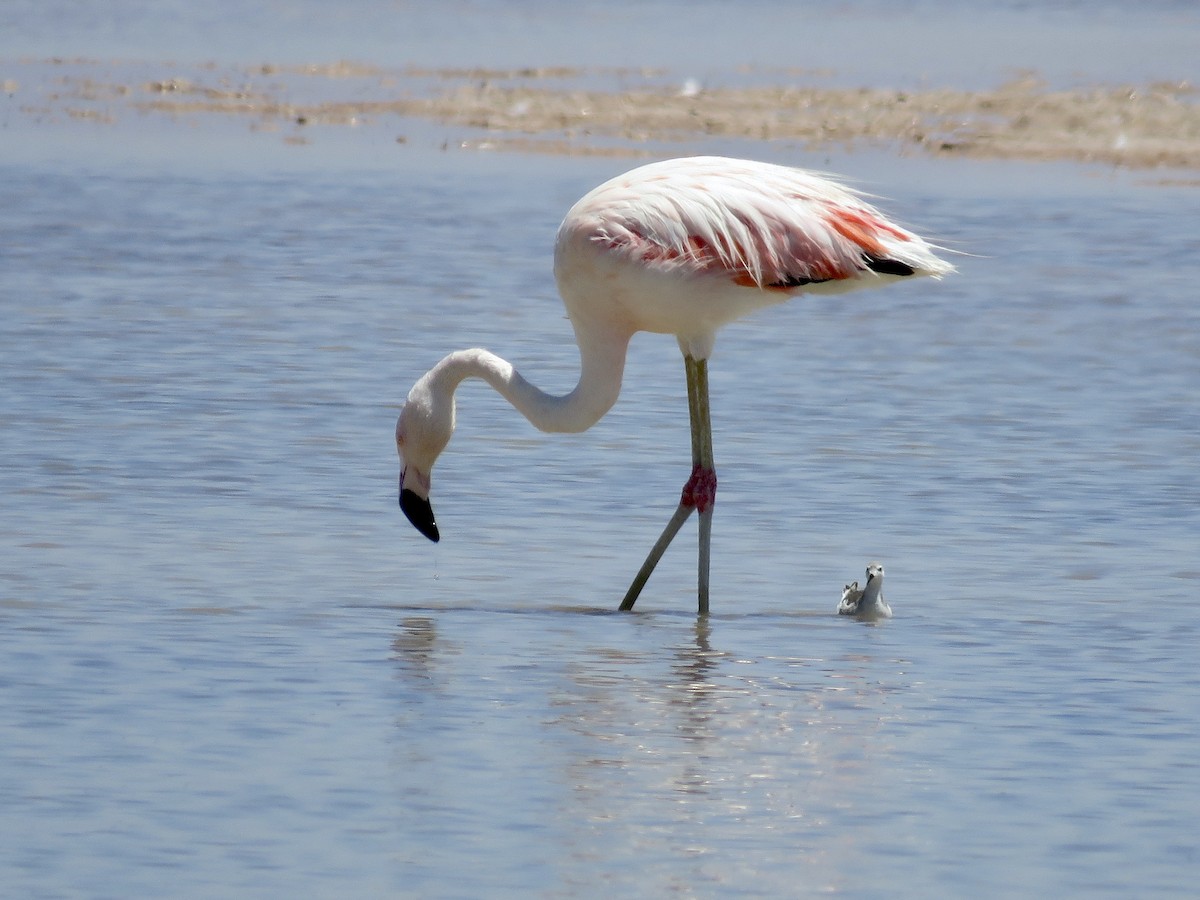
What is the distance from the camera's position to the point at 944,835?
5.27 m

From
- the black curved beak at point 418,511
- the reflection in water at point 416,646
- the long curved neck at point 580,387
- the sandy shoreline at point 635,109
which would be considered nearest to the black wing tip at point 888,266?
the long curved neck at point 580,387

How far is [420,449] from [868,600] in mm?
1552

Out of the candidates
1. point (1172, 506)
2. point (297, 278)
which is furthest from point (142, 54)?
point (1172, 506)

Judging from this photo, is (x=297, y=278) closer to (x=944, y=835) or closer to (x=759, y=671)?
(x=759, y=671)

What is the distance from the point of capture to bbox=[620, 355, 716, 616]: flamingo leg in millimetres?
7555

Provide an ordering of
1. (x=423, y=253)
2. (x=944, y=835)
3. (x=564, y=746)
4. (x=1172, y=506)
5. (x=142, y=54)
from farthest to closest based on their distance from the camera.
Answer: (x=142, y=54), (x=423, y=253), (x=1172, y=506), (x=564, y=746), (x=944, y=835)

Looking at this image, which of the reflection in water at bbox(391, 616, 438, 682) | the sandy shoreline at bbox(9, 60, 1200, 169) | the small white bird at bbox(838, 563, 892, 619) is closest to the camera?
the reflection in water at bbox(391, 616, 438, 682)

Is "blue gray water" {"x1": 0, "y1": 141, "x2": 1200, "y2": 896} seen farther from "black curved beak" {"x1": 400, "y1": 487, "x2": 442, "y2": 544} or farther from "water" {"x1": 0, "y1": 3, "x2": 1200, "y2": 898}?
"black curved beak" {"x1": 400, "y1": 487, "x2": 442, "y2": 544}

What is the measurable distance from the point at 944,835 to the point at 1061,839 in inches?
10.7

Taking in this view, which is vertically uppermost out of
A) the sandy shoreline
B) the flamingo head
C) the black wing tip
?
the sandy shoreline

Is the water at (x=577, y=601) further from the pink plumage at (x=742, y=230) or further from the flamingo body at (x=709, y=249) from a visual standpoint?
the pink plumage at (x=742, y=230)

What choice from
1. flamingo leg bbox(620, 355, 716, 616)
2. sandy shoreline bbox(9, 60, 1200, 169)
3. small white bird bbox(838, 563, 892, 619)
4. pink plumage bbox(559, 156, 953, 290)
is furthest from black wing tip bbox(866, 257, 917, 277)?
sandy shoreline bbox(9, 60, 1200, 169)

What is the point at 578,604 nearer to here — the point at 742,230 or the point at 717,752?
the point at 742,230

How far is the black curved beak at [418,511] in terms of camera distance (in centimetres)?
763
